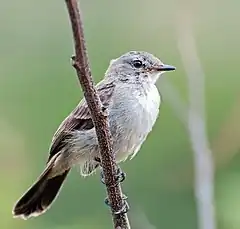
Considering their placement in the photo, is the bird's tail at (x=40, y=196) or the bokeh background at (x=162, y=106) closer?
the bird's tail at (x=40, y=196)

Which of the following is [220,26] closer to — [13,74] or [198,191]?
[13,74]

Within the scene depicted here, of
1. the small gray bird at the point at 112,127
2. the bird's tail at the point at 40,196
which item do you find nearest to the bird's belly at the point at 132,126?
the small gray bird at the point at 112,127

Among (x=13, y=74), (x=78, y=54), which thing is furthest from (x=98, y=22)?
(x=78, y=54)

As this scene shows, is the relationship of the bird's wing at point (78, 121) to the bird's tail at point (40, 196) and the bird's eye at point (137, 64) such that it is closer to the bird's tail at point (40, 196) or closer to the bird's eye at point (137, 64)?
the bird's tail at point (40, 196)

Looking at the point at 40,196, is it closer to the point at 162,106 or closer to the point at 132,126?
the point at 132,126

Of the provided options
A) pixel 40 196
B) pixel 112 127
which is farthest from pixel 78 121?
pixel 40 196

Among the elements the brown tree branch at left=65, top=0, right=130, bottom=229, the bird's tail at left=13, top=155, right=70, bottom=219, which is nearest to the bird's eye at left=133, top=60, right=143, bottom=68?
the bird's tail at left=13, top=155, right=70, bottom=219

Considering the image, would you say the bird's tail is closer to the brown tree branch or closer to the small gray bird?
the small gray bird
